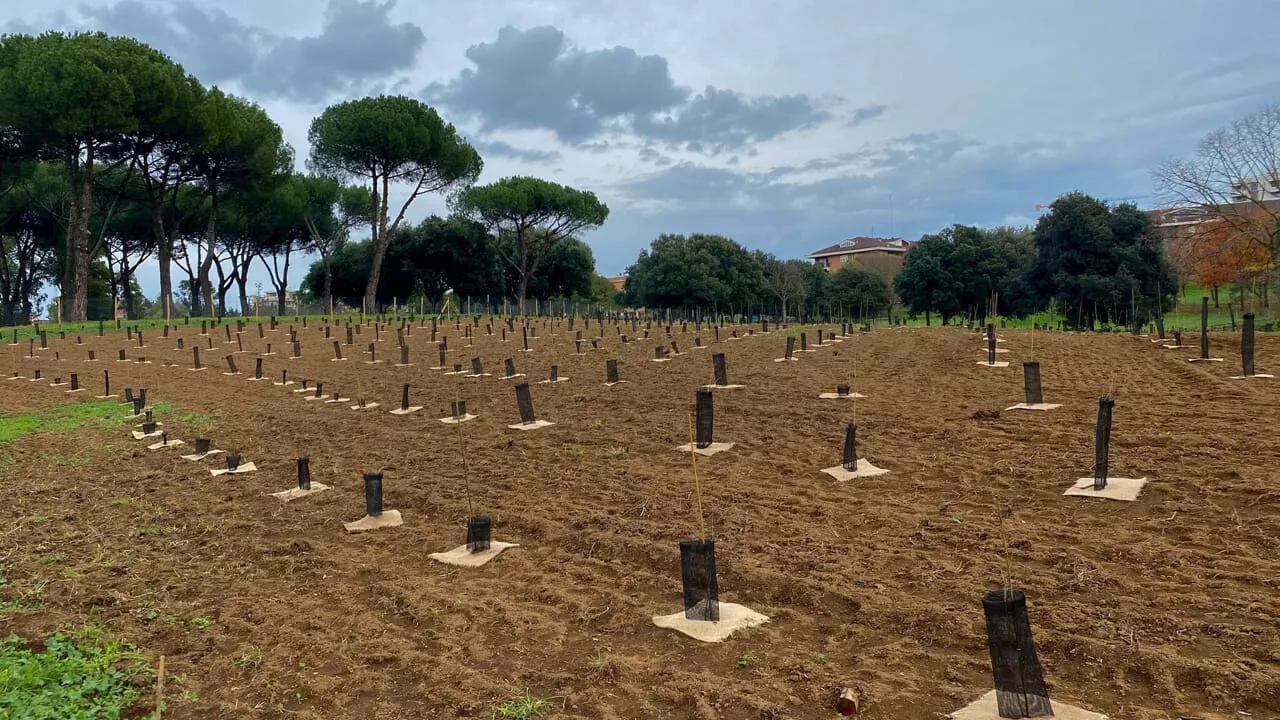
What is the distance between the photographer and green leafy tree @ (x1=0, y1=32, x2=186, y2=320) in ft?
85.3

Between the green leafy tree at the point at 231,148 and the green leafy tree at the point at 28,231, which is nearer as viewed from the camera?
the green leafy tree at the point at 231,148

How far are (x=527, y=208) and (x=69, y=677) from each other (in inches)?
1527

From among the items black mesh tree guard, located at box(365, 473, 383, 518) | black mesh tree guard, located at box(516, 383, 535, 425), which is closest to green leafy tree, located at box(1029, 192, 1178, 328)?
black mesh tree guard, located at box(516, 383, 535, 425)

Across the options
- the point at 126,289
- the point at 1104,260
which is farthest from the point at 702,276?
the point at 126,289

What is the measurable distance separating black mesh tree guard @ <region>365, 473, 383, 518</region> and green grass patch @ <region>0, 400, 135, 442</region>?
267 inches

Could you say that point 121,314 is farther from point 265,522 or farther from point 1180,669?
point 1180,669

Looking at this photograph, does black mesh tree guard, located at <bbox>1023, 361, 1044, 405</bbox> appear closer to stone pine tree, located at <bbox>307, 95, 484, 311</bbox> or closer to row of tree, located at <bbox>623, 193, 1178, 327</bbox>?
row of tree, located at <bbox>623, 193, 1178, 327</bbox>

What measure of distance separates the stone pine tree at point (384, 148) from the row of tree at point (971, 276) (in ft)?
38.7

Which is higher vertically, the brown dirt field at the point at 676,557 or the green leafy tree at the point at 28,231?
the green leafy tree at the point at 28,231

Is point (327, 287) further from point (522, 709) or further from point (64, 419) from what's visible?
point (522, 709)

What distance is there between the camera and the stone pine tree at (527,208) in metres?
41.0

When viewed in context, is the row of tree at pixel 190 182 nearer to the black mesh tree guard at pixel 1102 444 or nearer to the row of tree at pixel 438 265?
the row of tree at pixel 438 265

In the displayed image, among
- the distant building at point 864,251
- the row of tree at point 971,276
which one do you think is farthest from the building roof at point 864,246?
the row of tree at point 971,276

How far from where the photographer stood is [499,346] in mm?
18828
